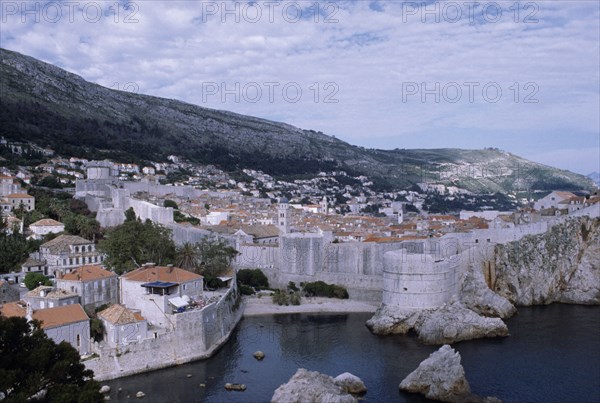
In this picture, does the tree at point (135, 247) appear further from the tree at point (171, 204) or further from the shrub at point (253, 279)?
the tree at point (171, 204)

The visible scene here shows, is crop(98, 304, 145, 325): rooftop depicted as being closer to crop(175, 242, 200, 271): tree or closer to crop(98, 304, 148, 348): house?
crop(98, 304, 148, 348): house

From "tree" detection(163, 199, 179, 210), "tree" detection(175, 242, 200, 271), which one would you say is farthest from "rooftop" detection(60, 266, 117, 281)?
"tree" detection(163, 199, 179, 210)

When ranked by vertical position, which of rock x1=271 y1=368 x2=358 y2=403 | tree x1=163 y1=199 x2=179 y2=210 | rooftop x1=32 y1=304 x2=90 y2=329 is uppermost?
tree x1=163 y1=199 x2=179 y2=210

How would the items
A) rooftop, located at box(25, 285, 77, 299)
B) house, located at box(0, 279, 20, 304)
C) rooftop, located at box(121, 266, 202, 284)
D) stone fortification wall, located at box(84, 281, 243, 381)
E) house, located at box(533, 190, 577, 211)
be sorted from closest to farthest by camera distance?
stone fortification wall, located at box(84, 281, 243, 381) → rooftop, located at box(25, 285, 77, 299) → house, located at box(0, 279, 20, 304) → rooftop, located at box(121, 266, 202, 284) → house, located at box(533, 190, 577, 211)

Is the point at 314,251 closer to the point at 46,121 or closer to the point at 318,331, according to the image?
the point at 318,331

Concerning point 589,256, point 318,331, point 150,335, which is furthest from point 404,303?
point 589,256

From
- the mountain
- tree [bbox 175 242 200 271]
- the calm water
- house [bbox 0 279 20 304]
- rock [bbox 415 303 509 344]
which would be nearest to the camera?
the calm water

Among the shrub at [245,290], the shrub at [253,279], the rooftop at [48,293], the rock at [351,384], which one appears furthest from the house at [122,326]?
the shrub at [253,279]
